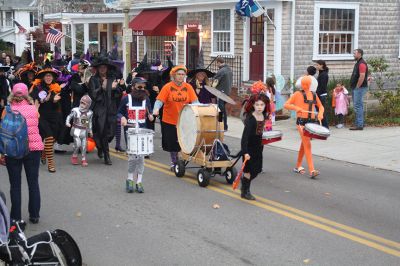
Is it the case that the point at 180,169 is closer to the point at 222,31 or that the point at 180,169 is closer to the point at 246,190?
the point at 246,190

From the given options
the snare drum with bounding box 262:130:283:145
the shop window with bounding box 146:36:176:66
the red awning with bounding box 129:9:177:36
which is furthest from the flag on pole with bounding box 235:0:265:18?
the snare drum with bounding box 262:130:283:145

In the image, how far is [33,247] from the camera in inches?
215

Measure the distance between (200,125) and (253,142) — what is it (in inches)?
51.6

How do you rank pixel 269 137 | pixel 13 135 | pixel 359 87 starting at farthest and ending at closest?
1. pixel 359 87
2. pixel 269 137
3. pixel 13 135

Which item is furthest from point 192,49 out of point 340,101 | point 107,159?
point 107,159

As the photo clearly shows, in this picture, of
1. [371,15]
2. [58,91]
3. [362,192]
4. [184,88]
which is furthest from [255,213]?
[371,15]

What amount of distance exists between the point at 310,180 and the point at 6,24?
65665 millimetres

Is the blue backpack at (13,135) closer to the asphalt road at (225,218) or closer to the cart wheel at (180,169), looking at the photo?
the asphalt road at (225,218)

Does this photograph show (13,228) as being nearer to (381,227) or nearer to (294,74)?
(381,227)

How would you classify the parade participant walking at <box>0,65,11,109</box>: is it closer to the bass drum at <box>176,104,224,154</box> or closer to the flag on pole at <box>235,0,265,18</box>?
the bass drum at <box>176,104,224,154</box>

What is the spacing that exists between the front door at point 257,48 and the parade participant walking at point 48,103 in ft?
33.1

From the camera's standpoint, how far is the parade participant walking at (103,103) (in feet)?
38.0

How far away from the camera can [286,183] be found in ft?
33.0

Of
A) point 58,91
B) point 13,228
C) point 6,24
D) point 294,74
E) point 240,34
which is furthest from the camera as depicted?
point 6,24
